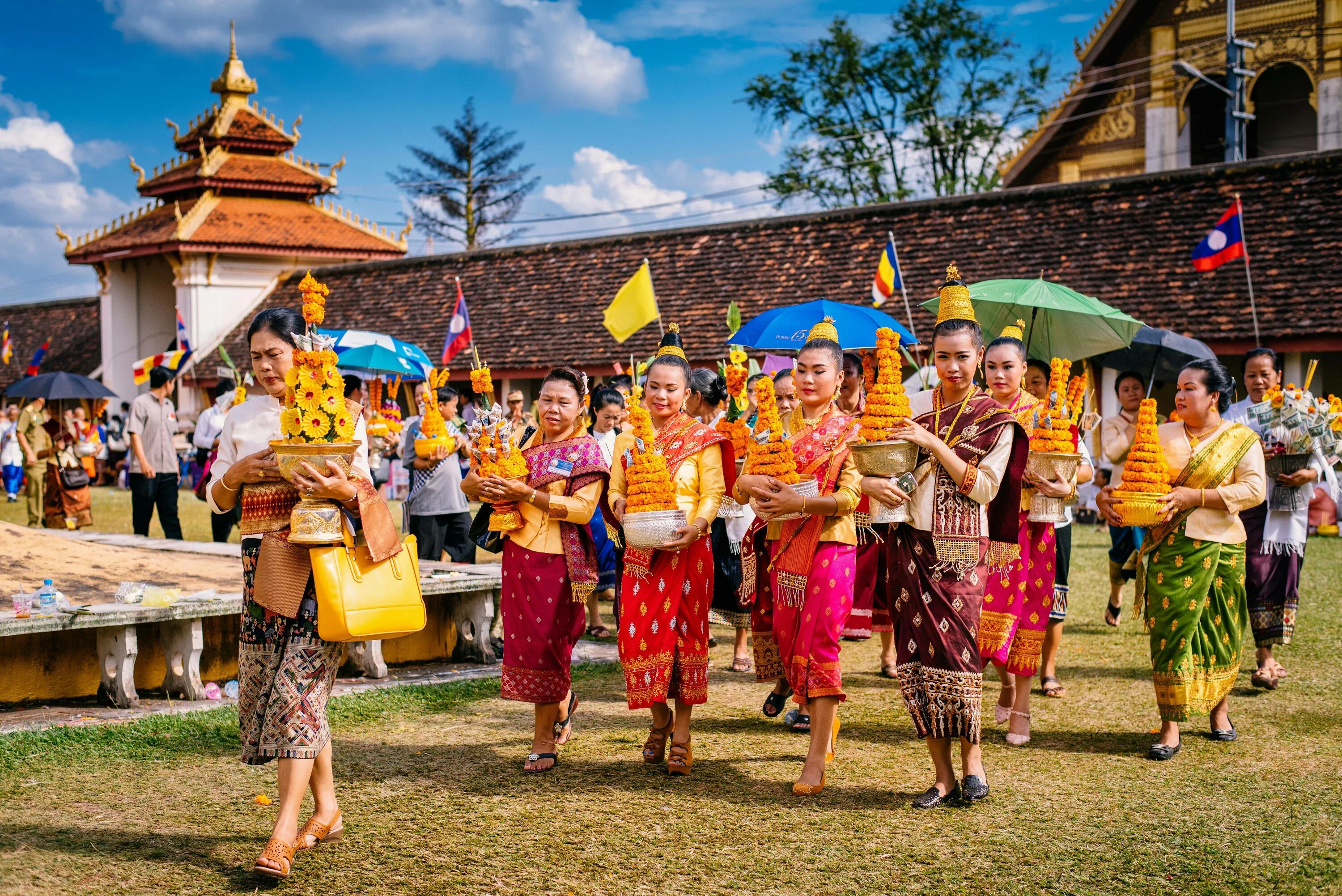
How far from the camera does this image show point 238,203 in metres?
Result: 28.9

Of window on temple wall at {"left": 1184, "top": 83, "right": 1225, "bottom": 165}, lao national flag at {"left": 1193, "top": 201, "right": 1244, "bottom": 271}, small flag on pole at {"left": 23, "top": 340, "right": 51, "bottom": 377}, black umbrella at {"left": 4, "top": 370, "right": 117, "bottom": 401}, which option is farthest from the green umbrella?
small flag on pole at {"left": 23, "top": 340, "right": 51, "bottom": 377}

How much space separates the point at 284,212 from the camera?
2936 cm

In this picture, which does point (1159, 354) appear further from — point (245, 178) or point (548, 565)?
point (245, 178)

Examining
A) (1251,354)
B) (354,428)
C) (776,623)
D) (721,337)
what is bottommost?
(776,623)

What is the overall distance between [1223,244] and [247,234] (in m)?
22.0

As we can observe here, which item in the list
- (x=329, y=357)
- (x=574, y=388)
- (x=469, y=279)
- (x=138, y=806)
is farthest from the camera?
(x=469, y=279)

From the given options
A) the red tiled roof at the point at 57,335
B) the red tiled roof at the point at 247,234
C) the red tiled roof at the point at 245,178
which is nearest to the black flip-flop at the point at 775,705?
the red tiled roof at the point at 247,234

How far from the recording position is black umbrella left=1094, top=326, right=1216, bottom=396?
347 inches

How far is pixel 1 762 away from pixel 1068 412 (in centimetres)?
514

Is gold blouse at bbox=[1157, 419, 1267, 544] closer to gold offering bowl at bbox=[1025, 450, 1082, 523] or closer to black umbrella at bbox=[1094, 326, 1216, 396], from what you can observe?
gold offering bowl at bbox=[1025, 450, 1082, 523]

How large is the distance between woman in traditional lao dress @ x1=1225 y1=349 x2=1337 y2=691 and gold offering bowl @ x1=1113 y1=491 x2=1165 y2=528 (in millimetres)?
1894

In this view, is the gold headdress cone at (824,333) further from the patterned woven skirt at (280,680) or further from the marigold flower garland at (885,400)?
the patterned woven skirt at (280,680)

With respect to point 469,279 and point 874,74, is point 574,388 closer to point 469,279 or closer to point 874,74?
point 469,279

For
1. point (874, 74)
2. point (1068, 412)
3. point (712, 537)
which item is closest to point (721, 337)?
point (712, 537)
